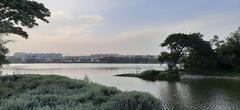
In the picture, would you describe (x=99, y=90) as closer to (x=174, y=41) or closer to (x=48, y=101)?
(x=48, y=101)

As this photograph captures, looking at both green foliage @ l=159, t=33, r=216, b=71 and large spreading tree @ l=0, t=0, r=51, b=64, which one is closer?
large spreading tree @ l=0, t=0, r=51, b=64

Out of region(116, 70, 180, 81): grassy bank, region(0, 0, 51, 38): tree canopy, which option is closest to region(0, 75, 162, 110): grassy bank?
region(0, 0, 51, 38): tree canopy

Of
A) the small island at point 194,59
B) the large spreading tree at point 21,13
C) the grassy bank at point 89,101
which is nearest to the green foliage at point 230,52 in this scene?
the small island at point 194,59

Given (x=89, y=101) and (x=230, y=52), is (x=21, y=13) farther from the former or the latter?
(x=230, y=52)

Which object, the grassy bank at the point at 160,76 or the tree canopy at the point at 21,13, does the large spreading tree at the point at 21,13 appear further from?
the grassy bank at the point at 160,76

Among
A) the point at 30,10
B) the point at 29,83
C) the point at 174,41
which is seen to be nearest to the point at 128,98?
the point at 29,83

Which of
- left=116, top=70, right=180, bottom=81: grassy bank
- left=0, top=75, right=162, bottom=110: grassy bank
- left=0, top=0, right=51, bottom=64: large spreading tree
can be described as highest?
left=0, top=0, right=51, bottom=64: large spreading tree

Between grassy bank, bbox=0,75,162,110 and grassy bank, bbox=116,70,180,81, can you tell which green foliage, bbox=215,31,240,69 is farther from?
grassy bank, bbox=0,75,162,110

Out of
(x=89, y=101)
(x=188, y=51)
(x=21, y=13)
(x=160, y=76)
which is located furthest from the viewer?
(x=188, y=51)

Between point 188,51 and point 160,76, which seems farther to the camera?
point 188,51

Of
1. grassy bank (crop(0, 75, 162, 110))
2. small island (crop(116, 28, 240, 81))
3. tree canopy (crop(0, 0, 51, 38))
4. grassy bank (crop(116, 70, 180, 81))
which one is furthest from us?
small island (crop(116, 28, 240, 81))

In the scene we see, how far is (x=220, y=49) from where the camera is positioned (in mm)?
95500

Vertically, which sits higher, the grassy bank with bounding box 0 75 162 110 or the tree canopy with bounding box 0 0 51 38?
the tree canopy with bounding box 0 0 51 38

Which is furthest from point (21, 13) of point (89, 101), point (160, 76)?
point (160, 76)
